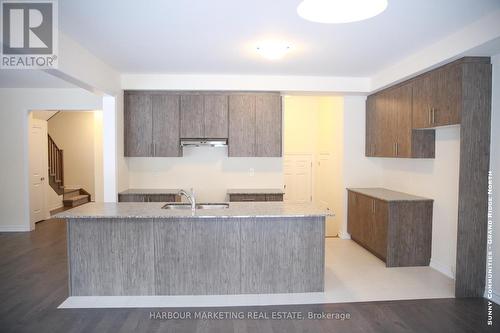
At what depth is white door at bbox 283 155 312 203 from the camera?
7.29m

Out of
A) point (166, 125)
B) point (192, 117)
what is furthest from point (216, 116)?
point (166, 125)

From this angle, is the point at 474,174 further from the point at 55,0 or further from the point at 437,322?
the point at 55,0

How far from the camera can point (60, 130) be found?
9250 millimetres

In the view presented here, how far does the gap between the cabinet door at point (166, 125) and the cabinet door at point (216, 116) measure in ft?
1.56

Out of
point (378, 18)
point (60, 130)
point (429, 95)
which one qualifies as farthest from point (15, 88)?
point (429, 95)

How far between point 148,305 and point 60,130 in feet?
25.4

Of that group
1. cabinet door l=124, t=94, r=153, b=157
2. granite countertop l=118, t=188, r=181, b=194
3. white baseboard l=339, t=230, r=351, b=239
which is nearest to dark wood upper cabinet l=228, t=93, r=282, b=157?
granite countertop l=118, t=188, r=181, b=194

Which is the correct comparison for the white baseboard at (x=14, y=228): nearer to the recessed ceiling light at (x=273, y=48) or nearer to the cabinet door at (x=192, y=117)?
the cabinet door at (x=192, y=117)

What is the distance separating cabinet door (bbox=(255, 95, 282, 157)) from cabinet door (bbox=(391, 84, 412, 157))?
173 centimetres

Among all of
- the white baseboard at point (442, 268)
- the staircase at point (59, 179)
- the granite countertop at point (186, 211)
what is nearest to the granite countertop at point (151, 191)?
the granite countertop at point (186, 211)

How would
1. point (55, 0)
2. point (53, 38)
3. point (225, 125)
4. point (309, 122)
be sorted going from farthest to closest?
point (309, 122) < point (225, 125) < point (53, 38) < point (55, 0)

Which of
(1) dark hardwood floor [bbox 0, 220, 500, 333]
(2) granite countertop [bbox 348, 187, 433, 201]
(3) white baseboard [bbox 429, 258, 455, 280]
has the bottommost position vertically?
(1) dark hardwood floor [bbox 0, 220, 500, 333]

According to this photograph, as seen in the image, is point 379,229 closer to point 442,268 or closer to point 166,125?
point 442,268

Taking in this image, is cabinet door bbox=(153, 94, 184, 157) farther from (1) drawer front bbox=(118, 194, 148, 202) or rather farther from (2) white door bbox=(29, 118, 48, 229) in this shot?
(2) white door bbox=(29, 118, 48, 229)
